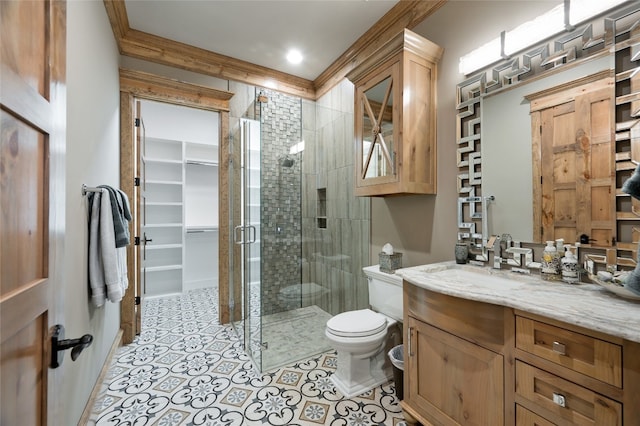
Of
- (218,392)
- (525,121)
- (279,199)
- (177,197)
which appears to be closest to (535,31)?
(525,121)

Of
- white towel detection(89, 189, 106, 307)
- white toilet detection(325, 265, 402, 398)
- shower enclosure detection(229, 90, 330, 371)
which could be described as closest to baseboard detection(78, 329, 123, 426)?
white towel detection(89, 189, 106, 307)

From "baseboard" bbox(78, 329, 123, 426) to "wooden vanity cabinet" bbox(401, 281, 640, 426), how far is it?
1821 mm

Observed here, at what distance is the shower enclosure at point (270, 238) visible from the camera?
101 inches

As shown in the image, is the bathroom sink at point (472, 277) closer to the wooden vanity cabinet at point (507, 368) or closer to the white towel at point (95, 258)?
the wooden vanity cabinet at point (507, 368)

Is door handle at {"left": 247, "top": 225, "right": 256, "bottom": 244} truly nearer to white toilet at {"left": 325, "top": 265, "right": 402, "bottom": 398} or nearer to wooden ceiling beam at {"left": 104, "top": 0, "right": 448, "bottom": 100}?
white toilet at {"left": 325, "top": 265, "right": 402, "bottom": 398}

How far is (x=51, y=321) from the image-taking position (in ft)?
2.41

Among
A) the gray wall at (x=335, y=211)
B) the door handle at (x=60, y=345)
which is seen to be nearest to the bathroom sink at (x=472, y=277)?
the gray wall at (x=335, y=211)

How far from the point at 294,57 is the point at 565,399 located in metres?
3.31

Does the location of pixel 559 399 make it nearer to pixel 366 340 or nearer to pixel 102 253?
pixel 366 340

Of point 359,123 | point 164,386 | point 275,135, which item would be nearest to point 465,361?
point 359,123

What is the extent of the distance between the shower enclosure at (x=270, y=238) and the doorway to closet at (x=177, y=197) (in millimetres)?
1397

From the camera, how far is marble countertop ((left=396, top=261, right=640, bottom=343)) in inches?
33.6

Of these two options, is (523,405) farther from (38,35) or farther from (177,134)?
(177,134)

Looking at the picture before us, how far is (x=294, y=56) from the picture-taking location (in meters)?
2.97
